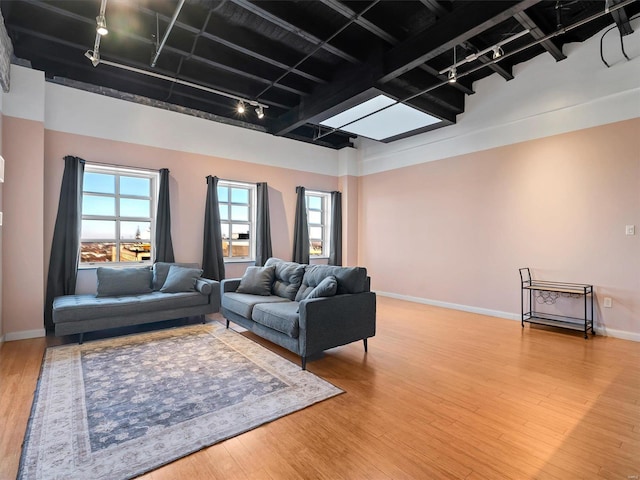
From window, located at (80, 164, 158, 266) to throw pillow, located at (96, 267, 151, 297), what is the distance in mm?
659

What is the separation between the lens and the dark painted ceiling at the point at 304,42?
11.1 ft

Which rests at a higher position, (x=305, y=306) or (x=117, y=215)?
(x=117, y=215)

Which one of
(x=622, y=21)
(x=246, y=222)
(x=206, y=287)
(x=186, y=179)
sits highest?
(x=622, y=21)

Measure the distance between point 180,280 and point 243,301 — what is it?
1.27 m

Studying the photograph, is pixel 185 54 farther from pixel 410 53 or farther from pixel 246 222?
pixel 246 222

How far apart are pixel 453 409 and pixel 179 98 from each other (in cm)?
597

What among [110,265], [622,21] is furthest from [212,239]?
[622,21]

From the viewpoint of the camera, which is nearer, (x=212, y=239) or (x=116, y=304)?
(x=116, y=304)

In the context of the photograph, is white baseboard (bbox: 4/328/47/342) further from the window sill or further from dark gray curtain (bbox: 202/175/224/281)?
dark gray curtain (bbox: 202/175/224/281)

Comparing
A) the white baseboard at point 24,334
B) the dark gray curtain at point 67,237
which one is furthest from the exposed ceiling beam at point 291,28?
the white baseboard at point 24,334

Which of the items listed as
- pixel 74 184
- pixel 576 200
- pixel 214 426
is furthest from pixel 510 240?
pixel 74 184

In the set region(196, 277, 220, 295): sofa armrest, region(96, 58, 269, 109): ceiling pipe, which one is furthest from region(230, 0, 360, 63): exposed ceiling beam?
region(196, 277, 220, 295): sofa armrest

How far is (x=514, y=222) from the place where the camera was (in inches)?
200

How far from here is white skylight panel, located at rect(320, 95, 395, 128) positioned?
4688 mm
